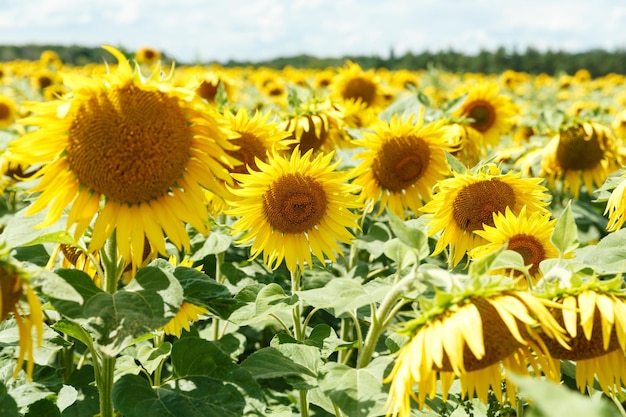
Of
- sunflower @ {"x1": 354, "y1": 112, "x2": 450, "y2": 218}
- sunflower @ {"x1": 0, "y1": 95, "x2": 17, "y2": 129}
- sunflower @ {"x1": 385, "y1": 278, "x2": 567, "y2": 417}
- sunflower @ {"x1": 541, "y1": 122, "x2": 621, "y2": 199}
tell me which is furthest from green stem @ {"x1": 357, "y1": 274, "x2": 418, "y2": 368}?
sunflower @ {"x1": 0, "y1": 95, "x2": 17, "y2": 129}

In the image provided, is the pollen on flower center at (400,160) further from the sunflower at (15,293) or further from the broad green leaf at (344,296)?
the sunflower at (15,293)

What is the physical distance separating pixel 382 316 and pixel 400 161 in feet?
5.51

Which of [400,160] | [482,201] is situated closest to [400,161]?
[400,160]

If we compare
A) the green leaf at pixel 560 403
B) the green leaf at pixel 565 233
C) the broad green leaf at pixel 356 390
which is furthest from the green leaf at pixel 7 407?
the green leaf at pixel 565 233

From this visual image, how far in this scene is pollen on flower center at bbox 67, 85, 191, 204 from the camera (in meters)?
1.74

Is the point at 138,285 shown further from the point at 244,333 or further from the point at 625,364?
the point at 244,333

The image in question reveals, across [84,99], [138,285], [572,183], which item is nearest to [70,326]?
[138,285]

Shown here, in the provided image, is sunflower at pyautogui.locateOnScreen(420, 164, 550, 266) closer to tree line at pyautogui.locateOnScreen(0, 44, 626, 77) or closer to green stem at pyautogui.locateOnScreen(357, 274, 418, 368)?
green stem at pyautogui.locateOnScreen(357, 274, 418, 368)

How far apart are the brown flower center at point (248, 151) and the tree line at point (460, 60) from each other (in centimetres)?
2357

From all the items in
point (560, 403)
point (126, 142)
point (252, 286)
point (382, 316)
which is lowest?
point (252, 286)

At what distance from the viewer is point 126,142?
1.77m

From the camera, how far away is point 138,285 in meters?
1.77

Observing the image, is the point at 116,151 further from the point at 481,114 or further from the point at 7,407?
the point at 481,114

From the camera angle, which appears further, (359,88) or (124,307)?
(359,88)
